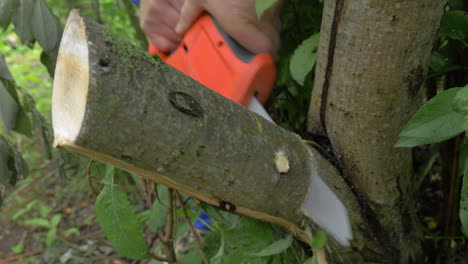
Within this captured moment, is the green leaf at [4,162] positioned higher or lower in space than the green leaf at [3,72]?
lower

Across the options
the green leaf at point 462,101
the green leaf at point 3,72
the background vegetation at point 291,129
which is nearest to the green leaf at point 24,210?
the background vegetation at point 291,129

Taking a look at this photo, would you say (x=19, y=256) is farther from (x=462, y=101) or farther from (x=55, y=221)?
(x=462, y=101)

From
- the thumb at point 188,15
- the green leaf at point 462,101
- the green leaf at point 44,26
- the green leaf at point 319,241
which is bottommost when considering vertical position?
the green leaf at point 319,241

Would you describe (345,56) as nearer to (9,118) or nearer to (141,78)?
(141,78)

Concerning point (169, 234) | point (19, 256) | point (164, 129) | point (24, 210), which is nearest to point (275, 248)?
point (169, 234)

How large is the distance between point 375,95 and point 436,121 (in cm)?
14

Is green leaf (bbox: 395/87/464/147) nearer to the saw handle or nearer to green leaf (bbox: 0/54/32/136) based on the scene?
the saw handle

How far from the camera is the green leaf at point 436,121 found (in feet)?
1.93

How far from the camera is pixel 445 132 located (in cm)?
59

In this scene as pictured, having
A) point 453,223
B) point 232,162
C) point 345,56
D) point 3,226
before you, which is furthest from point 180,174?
point 3,226

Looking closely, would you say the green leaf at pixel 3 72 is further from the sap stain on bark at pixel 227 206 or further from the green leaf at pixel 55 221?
the green leaf at pixel 55 221

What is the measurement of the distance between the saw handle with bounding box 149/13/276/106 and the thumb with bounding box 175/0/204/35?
12 millimetres

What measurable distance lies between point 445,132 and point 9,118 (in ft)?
2.78

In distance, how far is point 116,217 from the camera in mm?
745
